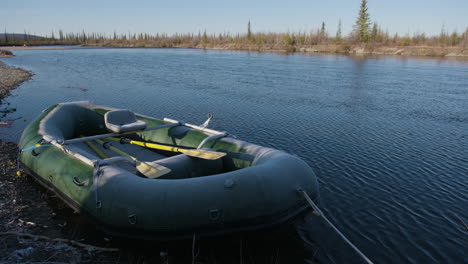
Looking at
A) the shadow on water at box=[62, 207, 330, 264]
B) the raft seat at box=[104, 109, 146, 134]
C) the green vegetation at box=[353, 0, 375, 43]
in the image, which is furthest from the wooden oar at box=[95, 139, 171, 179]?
the green vegetation at box=[353, 0, 375, 43]

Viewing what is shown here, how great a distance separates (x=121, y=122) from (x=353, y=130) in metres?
8.04

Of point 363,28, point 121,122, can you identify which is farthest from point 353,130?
point 363,28

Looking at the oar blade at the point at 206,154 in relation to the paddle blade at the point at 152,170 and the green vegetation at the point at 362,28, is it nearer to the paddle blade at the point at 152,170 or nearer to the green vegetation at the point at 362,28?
the paddle blade at the point at 152,170

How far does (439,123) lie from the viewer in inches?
491

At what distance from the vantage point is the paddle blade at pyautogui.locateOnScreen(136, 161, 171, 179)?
5.06 metres

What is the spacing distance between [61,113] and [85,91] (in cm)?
1121

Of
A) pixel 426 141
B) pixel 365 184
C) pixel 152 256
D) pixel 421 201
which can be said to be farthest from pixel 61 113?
pixel 426 141

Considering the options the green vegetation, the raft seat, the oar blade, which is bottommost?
the oar blade

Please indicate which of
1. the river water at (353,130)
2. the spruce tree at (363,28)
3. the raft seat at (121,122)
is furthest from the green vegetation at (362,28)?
the raft seat at (121,122)

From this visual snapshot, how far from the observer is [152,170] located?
518 centimetres

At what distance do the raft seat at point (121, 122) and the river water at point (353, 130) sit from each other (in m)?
3.97

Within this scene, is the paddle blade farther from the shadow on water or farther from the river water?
the river water

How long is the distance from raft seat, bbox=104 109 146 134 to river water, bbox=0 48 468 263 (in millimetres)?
3973

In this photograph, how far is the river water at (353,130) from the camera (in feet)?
17.9
